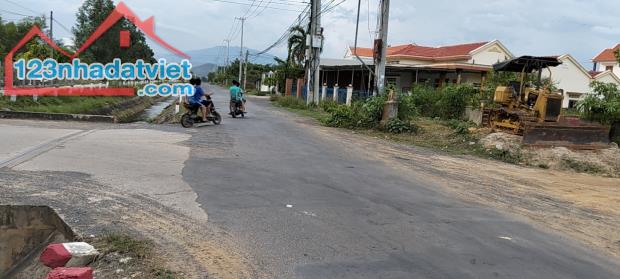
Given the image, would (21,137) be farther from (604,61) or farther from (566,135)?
(604,61)

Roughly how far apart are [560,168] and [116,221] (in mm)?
10489

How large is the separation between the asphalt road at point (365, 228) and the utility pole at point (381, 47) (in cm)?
1079

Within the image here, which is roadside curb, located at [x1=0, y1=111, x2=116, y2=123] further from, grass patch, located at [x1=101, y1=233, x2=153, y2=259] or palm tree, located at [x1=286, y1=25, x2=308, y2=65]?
palm tree, located at [x1=286, y1=25, x2=308, y2=65]

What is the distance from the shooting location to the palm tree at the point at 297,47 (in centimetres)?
4900

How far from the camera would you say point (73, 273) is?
13.8ft

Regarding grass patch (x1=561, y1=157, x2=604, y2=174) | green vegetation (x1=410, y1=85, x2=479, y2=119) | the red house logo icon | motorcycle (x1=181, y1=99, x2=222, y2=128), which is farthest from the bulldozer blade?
the red house logo icon

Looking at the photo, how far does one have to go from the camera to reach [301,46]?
49938 millimetres

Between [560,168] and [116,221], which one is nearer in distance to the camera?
[116,221]

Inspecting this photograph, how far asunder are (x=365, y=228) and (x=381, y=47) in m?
15.5

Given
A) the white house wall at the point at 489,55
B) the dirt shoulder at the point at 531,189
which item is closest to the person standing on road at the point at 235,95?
the dirt shoulder at the point at 531,189

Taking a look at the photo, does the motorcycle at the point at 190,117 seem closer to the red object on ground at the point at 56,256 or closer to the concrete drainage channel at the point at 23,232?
the concrete drainage channel at the point at 23,232

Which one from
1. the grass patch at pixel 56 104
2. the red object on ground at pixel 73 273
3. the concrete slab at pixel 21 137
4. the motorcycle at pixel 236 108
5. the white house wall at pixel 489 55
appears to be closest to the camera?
the red object on ground at pixel 73 273

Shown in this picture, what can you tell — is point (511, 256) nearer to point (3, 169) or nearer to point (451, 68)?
point (3, 169)

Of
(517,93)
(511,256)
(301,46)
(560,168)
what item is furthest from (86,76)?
(511,256)
